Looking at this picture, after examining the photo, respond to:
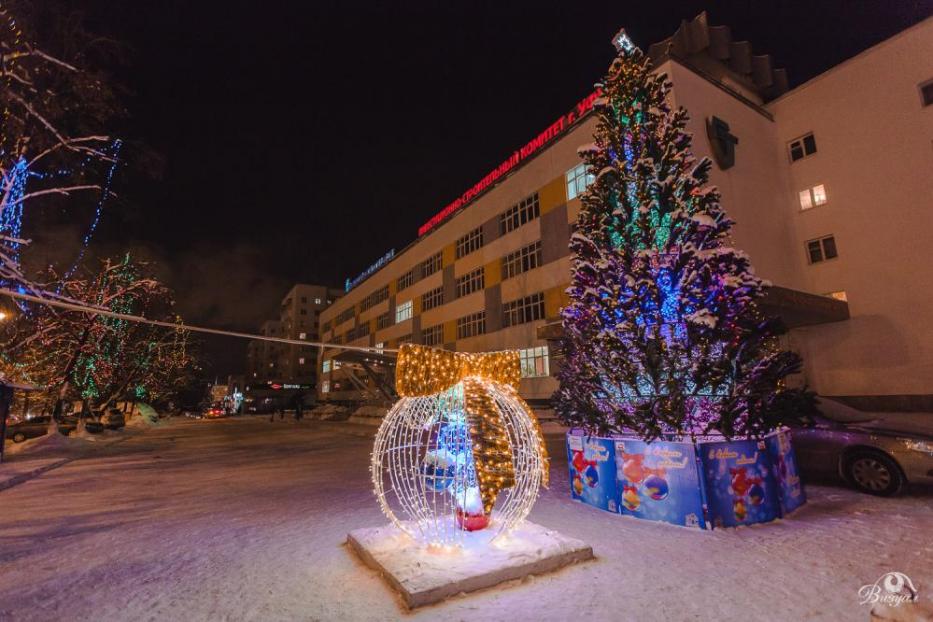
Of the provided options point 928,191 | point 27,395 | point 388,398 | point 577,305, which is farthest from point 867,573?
point 27,395

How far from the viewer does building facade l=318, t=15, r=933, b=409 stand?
18.4 metres

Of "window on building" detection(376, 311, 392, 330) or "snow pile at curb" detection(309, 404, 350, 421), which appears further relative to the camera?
"window on building" detection(376, 311, 392, 330)

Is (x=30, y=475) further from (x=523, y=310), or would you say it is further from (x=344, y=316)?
(x=344, y=316)

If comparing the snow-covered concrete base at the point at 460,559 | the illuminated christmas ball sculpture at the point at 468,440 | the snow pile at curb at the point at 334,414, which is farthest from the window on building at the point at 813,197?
the snow pile at curb at the point at 334,414

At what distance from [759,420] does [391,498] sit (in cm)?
643

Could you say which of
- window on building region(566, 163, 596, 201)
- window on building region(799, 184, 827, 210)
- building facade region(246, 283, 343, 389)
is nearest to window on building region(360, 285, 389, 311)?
window on building region(566, 163, 596, 201)

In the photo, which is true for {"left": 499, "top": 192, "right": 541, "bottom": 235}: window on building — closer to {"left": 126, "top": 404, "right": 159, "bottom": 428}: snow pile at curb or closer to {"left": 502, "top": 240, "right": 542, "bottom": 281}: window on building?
{"left": 502, "top": 240, "right": 542, "bottom": 281}: window on building

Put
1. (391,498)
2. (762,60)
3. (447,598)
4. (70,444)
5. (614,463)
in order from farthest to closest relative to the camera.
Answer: (762,60), (70,444), (391,498), (614,463), (447,598)

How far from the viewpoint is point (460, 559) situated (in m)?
4.70

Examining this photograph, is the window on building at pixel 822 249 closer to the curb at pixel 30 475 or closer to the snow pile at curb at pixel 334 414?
the curb at pixel 30 475

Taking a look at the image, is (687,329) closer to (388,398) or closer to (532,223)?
(532,223)

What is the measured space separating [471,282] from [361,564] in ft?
97.3

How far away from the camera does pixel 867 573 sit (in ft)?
14.2

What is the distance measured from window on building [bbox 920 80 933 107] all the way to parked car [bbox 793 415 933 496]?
18.9 m
